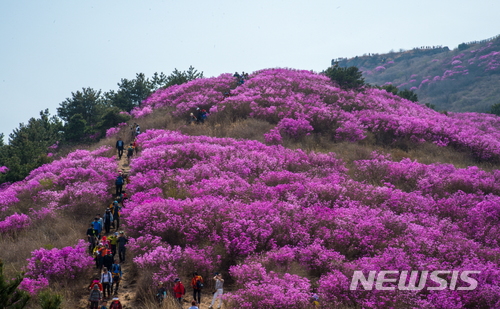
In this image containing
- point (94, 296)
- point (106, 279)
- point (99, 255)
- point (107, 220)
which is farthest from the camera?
point (107, 220)

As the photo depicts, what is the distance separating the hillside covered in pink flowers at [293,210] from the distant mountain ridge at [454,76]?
53.1m

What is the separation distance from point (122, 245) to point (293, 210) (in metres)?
7.57

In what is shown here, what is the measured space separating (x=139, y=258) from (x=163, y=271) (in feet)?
4.00

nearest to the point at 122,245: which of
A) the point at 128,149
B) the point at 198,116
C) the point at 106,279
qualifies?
the point at 106,279

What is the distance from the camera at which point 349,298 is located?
440 inches

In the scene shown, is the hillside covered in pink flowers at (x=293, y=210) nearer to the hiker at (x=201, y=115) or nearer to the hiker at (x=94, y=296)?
the hiker at (x=94, y=296)

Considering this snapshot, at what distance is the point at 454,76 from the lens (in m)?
89.4

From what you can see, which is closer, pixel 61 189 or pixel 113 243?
pixel 113 243

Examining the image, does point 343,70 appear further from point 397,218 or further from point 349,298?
point 349,298

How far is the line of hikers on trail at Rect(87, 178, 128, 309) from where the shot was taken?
11833 millimetres

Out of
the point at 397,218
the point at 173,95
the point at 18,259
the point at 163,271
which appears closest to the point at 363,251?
the point at 397,218

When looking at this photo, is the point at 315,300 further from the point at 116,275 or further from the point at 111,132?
the point at 111,132

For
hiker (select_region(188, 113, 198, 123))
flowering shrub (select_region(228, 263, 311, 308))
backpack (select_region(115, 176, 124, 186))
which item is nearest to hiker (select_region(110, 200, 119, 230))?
backpack (select_region(115, 176, 124, 186))

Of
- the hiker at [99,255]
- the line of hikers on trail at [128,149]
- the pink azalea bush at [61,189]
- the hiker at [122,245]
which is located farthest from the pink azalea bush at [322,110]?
the hiker at [99,255]
